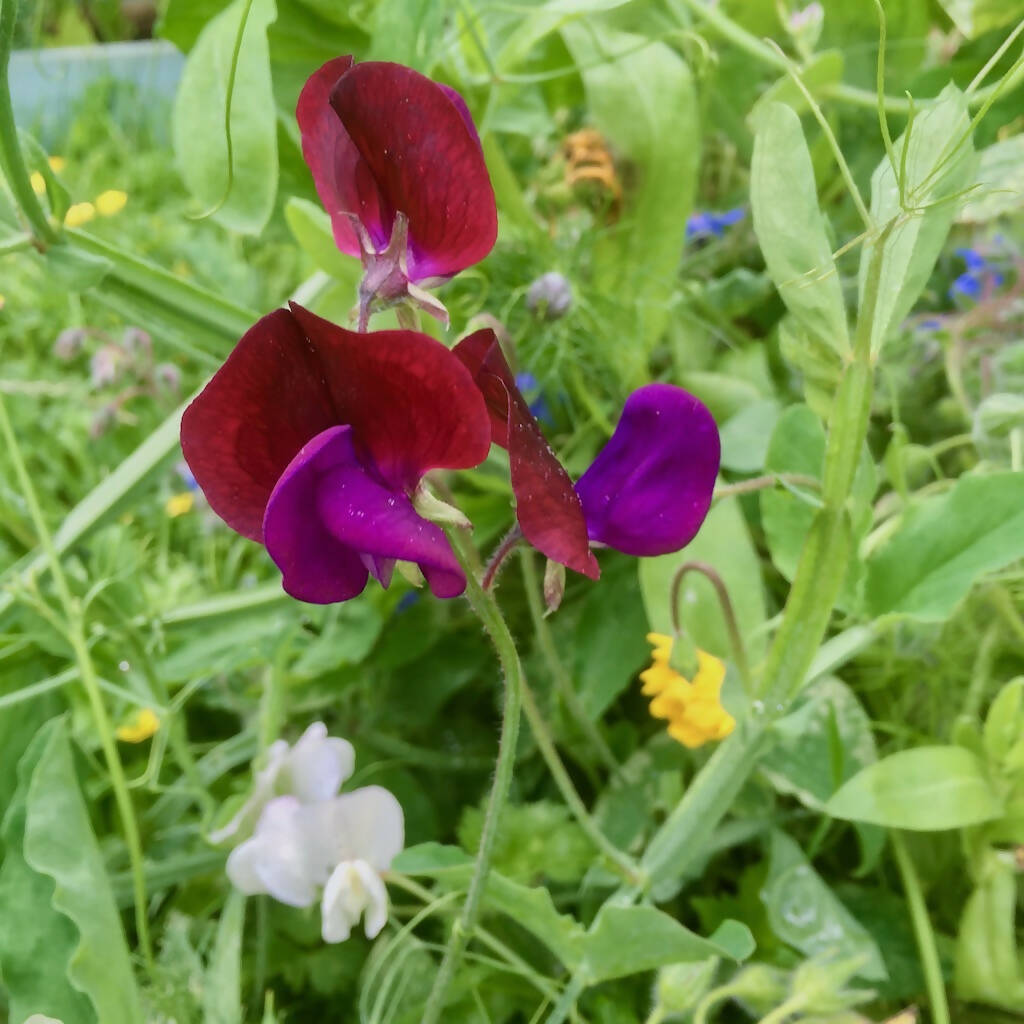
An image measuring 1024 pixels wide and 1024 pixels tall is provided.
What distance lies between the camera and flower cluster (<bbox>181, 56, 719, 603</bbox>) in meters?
0.27

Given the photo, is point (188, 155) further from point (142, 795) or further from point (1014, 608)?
point (1014, 608)

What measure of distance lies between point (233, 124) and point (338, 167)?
0.26m

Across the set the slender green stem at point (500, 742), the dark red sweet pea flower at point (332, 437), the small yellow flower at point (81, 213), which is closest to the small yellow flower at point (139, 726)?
the slender green stem at point (500, 742)

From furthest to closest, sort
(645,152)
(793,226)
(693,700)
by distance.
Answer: (645,152) → (693,700) → (793,226)

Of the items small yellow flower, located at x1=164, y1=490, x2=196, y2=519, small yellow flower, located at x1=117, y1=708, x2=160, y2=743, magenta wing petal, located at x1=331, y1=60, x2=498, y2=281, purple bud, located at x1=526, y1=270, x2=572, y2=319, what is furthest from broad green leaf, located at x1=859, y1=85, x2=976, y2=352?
small yellow flower, located at x1=164, y1=490, x2=196, y2=519

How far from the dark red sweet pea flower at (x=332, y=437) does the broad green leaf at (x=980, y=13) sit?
475mm

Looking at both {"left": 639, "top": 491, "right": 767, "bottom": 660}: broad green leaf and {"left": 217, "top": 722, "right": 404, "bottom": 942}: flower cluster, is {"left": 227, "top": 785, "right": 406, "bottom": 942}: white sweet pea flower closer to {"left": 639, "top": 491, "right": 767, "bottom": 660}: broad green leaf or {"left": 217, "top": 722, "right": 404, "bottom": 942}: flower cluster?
{"left": 217, "top": 722, "right": 404, "bottom": 942}: flower cluster

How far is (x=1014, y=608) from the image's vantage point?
581 mm

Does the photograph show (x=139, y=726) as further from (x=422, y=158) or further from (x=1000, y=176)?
(x=1000, y=176)

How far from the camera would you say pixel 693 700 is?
496 millimetres

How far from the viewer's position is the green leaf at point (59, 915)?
439mm

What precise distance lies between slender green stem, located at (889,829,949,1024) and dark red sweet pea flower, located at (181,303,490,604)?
1.24 feet

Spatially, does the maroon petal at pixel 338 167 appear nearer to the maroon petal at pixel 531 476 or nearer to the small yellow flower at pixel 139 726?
the maroon petal at pixel 531 476

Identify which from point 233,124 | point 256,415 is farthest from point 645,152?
point 256,415
